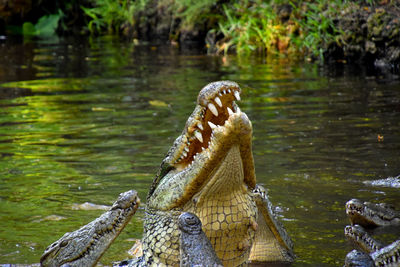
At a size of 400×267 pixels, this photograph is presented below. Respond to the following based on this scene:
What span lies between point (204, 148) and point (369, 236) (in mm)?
1799

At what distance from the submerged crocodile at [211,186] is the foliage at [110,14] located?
797 inches

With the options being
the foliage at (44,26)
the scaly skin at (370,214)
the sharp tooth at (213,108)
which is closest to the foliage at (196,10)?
the foliage at (44,26)

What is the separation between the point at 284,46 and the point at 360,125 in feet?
27.3

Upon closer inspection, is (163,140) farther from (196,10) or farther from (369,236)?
(196,10)

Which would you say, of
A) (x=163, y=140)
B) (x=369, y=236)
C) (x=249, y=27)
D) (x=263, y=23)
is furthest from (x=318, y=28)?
(x=369, y=236)

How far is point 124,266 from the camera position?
4.49 m

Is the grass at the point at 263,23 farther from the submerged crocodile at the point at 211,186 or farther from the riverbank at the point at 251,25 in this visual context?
the submerged crocodile at the point at 211,186

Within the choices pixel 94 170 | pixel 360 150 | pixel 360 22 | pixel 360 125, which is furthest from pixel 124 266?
pixel 360 22

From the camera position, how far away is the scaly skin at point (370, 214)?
18.0 ft

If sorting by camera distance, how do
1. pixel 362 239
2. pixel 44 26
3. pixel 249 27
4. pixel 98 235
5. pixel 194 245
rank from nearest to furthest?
1. pixel 194 245
2. pixel 98 235
3. pixel 362 239
4. pixel 249 27
5. pixel 44 26

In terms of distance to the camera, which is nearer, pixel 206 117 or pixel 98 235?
pixel 206 117

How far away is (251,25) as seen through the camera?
59.3ft

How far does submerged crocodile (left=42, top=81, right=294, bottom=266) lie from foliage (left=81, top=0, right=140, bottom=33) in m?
20.2

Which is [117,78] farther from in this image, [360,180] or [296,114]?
[360,180]
